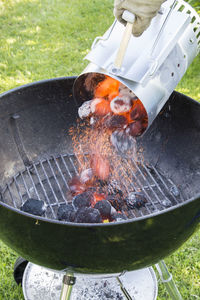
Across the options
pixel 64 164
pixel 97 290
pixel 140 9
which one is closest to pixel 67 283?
pixel 97 290

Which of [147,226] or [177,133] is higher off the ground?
[147,226]

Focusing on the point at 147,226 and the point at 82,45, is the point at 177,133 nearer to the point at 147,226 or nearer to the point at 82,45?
the point at 147,226

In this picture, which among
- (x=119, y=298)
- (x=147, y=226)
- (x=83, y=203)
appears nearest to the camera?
(x=147, y=226)

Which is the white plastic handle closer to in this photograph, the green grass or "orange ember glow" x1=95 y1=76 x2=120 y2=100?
"orange ember glow" x1=95 y1=76 x2=120 y2=100

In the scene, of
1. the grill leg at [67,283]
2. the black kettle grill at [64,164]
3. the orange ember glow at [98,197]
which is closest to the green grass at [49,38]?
the black kettle grill at [64,164]

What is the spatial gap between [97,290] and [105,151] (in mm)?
726

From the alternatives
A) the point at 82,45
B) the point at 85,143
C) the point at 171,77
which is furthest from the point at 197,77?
the point at 171,77

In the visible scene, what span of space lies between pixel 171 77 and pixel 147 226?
2.06 ft

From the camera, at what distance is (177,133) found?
1904mm

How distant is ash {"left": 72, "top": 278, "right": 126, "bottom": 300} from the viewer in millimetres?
1898

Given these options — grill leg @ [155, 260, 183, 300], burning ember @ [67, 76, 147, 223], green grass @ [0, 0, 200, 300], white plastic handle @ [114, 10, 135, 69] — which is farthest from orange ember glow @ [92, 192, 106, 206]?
green grass @ [0, 0, 200, 300]

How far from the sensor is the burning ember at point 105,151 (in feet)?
5.04

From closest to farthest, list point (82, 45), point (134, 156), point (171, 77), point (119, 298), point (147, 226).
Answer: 1. point (147, 226)
2. point (171, 77)
3. point (119, 298)
4. point (134, 156)
5. point (82, 45)

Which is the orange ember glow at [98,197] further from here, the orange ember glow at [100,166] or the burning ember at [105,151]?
the orange ember glow at [100,166]
